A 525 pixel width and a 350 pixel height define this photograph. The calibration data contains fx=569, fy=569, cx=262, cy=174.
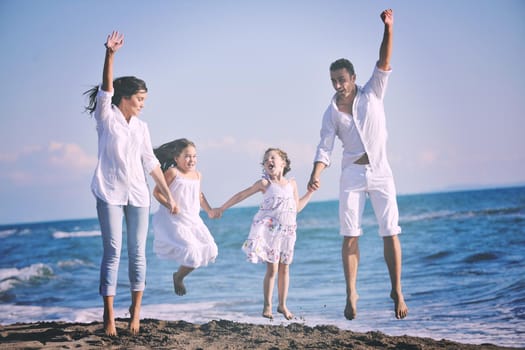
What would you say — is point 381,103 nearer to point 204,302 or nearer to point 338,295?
point 338,295

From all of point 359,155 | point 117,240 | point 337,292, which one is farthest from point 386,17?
point 337,292

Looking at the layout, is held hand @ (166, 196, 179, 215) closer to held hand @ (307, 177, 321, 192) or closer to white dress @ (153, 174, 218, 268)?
white dress @ (153, 174, 218, 268)

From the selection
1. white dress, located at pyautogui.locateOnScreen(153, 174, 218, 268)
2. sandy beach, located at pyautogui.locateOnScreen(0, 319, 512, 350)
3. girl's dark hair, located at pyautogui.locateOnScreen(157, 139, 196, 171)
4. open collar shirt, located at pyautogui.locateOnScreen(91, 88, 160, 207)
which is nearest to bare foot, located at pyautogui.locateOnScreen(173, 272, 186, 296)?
white dress, located at pyautogui.locateOnScreen(153, 174, 218, 268)

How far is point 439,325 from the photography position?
6215mm

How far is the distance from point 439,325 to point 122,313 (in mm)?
4107

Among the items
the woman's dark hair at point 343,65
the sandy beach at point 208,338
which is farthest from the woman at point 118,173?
the woman's dark hair at point 343,65

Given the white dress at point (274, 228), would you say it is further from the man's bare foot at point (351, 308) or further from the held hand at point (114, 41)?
the held hand at point (114, 41)

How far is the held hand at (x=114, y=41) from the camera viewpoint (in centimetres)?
389

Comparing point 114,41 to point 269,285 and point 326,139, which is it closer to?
point 326,139


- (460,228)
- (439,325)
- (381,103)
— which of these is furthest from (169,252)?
(460,228)

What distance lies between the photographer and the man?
4207mm

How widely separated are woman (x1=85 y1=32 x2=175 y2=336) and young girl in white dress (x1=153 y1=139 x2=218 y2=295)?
450 millimetres

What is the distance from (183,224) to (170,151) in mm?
627

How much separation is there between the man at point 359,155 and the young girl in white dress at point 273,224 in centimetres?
55
